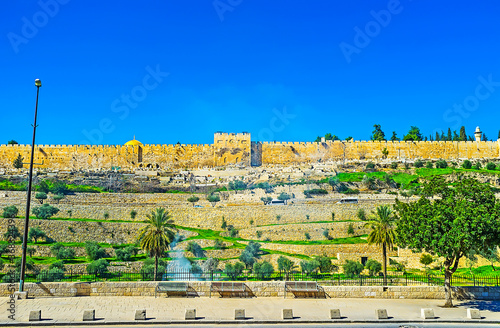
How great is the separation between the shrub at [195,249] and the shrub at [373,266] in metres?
8.52

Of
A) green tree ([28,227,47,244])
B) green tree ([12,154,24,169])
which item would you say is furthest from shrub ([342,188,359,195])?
green tree ([12,154,24,169])

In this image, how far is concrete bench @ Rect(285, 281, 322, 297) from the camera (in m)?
14.8

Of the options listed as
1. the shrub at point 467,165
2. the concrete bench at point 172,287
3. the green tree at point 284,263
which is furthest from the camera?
the shrub at point 467,165

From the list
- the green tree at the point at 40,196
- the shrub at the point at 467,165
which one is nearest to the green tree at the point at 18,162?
the green tree at the point at 40,196

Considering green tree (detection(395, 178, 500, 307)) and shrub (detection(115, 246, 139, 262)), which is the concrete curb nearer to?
green tree (detection(395, 178, 500, 307))

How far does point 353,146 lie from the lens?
62.1 meters

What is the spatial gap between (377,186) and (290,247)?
63.8 ft

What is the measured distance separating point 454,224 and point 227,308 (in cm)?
665

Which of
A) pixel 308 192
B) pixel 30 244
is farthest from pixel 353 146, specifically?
pixel 30 244

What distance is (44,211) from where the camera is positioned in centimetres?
3091

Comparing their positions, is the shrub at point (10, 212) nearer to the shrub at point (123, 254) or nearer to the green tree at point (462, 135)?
the shrub at point (123, 254)

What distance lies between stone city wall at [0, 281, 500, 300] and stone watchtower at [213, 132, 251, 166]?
43397mm

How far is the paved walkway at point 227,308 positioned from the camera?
40.8ft

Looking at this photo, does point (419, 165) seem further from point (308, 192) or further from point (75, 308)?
point (75, 308)
